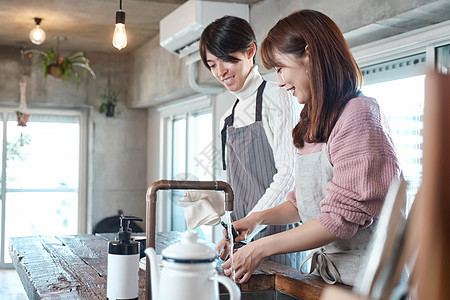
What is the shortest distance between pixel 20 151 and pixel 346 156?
573 centimetres

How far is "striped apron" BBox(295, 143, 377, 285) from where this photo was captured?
1348 mm

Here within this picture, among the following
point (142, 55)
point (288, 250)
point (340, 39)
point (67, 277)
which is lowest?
point (67, 277)

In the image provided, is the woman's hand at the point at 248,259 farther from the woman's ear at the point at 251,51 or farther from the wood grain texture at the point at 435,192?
the woman's ear at the point at 251,51

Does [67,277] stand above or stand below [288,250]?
below

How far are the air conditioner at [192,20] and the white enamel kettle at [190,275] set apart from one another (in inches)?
122

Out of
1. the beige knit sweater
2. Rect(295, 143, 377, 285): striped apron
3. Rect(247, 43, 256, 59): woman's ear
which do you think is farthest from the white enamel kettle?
Rect(247, 43, 256, 59): woman's ear

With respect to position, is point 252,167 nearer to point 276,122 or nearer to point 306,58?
point 276,122

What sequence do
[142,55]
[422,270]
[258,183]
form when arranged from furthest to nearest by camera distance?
1. [142,55]
2. [258,183]
3. [422,270]

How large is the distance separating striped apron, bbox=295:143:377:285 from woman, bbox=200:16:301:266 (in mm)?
451

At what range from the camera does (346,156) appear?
125cm

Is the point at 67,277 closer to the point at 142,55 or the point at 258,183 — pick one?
the point at 258,183

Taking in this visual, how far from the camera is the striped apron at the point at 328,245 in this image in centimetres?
135

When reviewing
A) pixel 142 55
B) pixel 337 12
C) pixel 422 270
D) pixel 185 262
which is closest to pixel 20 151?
pixel 142 55

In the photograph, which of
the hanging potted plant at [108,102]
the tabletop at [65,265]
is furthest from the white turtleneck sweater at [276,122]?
the hanging potted plant at [108,102]
